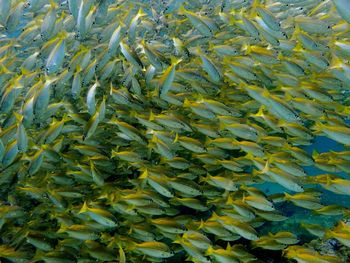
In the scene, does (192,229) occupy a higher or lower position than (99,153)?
lower

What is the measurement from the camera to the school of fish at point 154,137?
194 inches

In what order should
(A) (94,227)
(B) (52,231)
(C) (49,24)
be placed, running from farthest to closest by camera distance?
1. (B) (52,231)
2. (A) (94,227)
3. (C) (49,24)

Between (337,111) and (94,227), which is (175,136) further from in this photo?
(337,111)

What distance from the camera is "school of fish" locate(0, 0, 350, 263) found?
194 inches

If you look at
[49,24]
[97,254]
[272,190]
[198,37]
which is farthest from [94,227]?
[272,190]

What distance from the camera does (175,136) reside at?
549 cm

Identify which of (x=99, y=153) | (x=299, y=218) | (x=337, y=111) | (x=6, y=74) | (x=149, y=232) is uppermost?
(x=6, y=74)

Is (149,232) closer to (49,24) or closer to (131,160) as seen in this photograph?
(131,160)

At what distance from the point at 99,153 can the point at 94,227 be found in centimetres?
104

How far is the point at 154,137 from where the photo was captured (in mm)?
5254

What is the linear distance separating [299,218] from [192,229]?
3151 mm

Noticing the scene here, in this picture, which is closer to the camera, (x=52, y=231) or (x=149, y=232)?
(x=149, y=232)

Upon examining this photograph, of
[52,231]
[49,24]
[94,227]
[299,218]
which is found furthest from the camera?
[299,218]

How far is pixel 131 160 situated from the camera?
539cm
